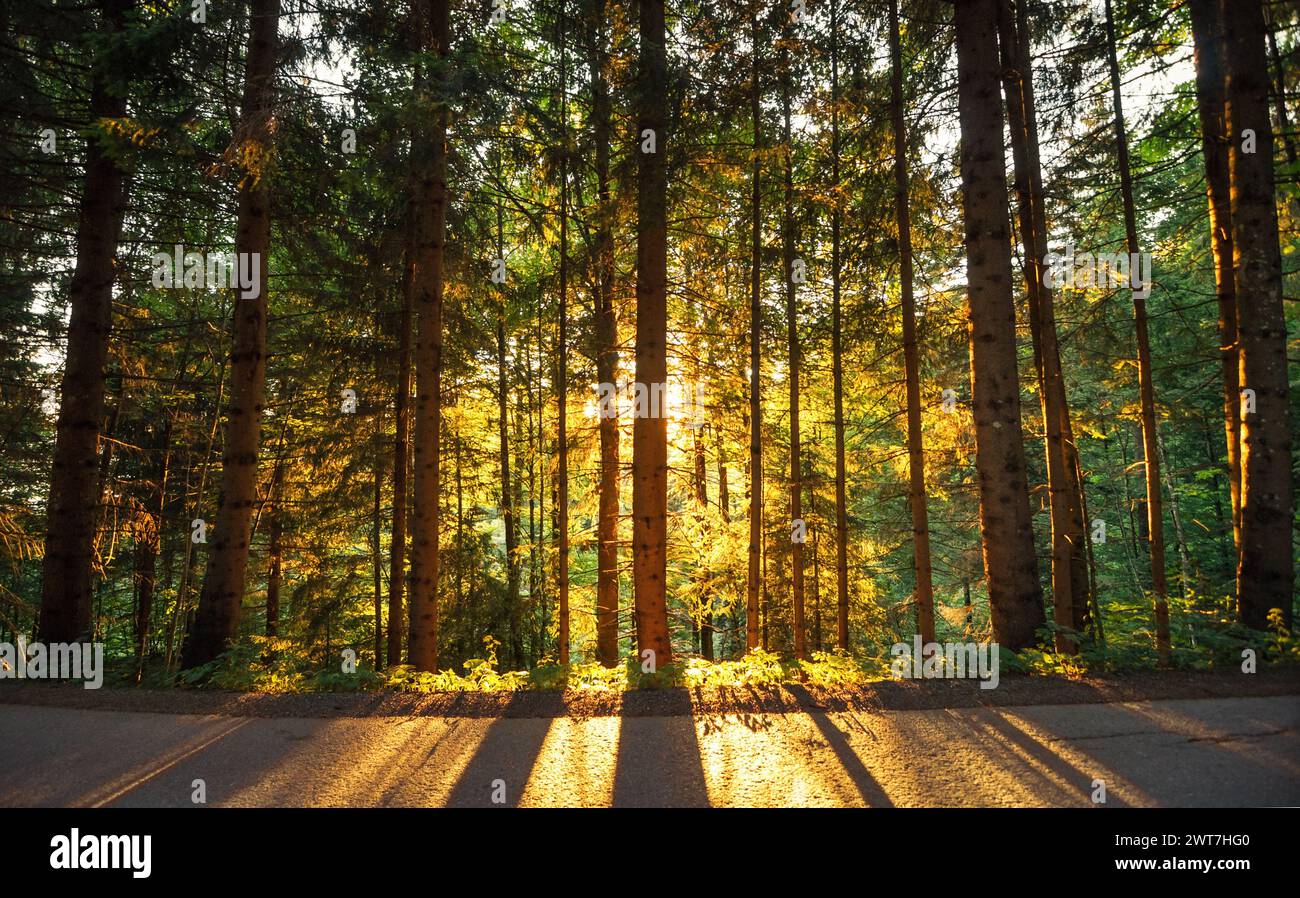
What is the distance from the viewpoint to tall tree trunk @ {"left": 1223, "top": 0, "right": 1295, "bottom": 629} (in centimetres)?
717

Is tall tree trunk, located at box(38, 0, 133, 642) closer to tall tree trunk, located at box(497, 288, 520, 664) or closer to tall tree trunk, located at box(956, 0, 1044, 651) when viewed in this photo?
tall tree trunk, located at box(497, 288, 520, 664)

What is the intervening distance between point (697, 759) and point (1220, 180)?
10.7m

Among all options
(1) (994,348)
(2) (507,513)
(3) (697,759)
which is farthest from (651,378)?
(2) (507,513)

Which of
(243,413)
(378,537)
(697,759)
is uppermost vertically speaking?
(243,413)

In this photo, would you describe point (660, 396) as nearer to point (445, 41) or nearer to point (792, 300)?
Result: point (792, 300)

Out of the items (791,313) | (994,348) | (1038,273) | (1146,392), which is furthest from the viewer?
(791,313)

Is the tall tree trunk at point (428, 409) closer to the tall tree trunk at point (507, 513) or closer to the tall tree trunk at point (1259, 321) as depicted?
the tall tree trunk at point (507, 513)

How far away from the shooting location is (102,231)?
27.4 ft

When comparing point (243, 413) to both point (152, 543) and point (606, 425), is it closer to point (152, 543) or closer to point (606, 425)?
point (152, 543)

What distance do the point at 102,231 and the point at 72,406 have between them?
253cm

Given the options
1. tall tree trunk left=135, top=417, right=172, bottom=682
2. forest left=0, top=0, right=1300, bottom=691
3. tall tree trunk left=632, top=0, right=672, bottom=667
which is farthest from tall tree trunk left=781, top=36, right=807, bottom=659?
tall tree trunk left=135, top=417, right=172, bottom=682

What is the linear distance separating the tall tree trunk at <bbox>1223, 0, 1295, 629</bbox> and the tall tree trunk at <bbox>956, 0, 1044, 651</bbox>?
310 cm

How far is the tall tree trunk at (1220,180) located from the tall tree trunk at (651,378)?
707 centimetres

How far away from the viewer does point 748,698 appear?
17.4 feet
